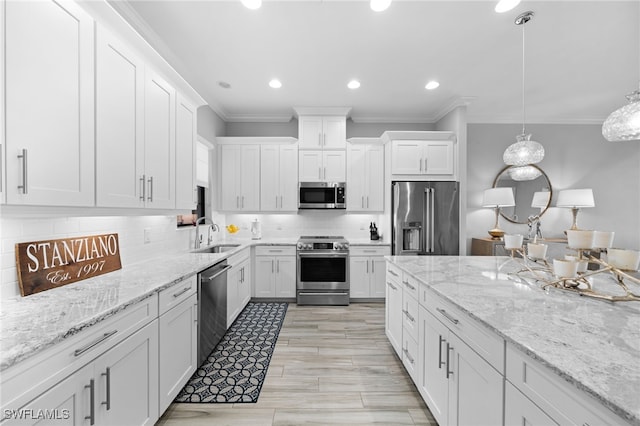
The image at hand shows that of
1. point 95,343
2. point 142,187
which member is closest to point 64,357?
point 95,343

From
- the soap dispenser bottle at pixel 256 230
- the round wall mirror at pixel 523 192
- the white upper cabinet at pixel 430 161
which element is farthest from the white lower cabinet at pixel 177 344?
the round wall mirror at pixel 523 192

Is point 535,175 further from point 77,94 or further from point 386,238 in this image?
point 77,94

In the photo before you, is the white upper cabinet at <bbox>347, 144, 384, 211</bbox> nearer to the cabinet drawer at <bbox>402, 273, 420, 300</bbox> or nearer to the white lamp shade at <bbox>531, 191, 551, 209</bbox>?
the cabinet drawer at <bbox>402, 273, 420, 300</bbox>

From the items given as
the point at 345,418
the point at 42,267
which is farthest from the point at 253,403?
the point at 42,267

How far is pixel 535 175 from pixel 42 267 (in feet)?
20.2

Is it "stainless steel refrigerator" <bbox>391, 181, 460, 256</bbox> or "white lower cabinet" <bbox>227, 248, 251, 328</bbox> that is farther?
"stainless steel refrigerator" <bbox>391, 181, 460, 256</bbox>

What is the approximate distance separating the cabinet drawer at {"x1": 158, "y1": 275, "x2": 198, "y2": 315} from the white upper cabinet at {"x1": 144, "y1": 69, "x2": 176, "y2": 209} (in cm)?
64

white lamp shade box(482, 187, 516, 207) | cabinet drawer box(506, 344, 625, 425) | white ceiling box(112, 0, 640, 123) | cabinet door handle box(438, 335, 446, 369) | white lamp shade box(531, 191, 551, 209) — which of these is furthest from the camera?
white lamp shade box(531, 191, 551, 209)

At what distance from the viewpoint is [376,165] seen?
443cm

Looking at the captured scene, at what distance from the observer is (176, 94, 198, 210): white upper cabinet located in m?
2.46

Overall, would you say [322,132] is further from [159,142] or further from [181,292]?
[181,292]

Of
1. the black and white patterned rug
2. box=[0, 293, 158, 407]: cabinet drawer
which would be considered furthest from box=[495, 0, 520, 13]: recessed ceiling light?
the black and white patterned rug

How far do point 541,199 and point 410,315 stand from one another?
4.14 metres

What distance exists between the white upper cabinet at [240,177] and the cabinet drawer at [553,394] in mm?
3854
